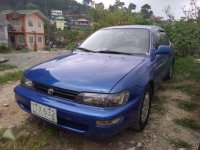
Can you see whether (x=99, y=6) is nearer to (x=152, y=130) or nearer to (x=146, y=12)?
(x=146, y=12)

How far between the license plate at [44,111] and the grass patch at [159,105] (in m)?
1.97

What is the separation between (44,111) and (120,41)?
1.84 metres

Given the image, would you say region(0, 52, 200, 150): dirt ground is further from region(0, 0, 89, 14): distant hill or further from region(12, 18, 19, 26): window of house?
region(0, 0, 89, 14): distant hill

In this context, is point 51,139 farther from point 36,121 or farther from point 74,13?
point 74,13

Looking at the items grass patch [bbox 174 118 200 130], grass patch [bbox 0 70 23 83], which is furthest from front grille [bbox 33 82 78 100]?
grass patch [bbox 0 70 23 83]

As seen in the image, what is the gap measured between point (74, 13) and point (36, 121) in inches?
2750

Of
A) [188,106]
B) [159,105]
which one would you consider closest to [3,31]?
[159,105]

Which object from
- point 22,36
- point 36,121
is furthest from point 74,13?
point 36,121

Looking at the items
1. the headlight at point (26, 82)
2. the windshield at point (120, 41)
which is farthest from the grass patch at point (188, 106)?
the headlight at point (26, 82)

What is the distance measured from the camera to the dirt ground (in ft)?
9.77

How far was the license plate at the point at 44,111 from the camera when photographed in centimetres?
269

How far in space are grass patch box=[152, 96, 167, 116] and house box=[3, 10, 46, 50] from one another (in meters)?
30.2

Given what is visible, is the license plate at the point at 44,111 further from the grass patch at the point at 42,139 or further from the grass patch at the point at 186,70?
the grass patch at the point at 186,70

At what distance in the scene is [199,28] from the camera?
8383mm
